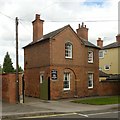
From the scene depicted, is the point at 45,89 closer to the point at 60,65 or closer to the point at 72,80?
the point at 60,65

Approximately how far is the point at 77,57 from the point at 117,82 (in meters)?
9.55

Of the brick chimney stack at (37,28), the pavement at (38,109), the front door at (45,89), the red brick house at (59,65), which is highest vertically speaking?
the brick chimney stack at (37,28)

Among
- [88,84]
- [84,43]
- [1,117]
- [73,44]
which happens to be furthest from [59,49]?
[1,117]

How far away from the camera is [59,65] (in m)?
32.6

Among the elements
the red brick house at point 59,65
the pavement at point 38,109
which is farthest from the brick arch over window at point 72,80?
the pavement at point 38,109

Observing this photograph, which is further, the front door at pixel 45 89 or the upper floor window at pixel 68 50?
the upper floor window at pixel 68 50

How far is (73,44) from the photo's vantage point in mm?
34031

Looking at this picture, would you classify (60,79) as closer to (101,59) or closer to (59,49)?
(59,49)

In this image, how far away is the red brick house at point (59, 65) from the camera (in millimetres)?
31984

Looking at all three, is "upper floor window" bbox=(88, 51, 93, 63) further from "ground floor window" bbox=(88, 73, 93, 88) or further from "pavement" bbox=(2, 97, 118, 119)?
"pavement" bbox=(2, 97, 118, 119)

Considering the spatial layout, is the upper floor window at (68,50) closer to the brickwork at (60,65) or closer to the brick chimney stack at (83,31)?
the brickwork at (60,65)

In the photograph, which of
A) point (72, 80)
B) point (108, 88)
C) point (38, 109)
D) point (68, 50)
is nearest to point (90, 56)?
point (68, 50)

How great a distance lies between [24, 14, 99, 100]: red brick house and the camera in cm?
3198

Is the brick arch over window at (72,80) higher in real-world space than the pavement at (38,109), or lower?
higher
